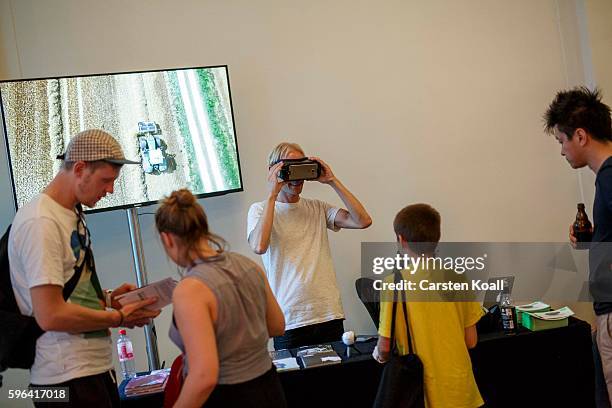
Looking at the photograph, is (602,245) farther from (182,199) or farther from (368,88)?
(368,88)

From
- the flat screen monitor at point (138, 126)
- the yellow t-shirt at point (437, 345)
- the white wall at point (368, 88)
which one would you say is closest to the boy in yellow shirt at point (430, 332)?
the yellow t-shirt at point (437, 345)

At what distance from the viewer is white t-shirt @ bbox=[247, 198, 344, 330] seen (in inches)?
107

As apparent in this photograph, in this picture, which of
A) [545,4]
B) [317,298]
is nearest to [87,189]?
[317,298]

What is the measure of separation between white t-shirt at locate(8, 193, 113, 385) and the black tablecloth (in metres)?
0.82

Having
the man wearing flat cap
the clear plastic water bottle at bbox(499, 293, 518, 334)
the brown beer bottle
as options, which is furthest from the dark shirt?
the man wearing flat cap

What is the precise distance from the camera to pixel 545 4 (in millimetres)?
4035

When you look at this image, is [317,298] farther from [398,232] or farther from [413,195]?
[413,195]

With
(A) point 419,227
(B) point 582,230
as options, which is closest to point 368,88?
(B) point 582,230

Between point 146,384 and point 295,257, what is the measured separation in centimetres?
82

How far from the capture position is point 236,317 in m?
1.61

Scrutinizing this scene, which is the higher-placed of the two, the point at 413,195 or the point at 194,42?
the point at 194,42

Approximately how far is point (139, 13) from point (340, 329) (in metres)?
2.00

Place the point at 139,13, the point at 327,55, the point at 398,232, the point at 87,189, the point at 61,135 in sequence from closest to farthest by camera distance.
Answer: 1. the point at 87,189
2. the point at 398,232
3. the point at 61,135
4. the point at 139,13
5. the point at 327,55

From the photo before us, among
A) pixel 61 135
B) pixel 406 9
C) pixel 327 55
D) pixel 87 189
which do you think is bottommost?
pixel 87 189
